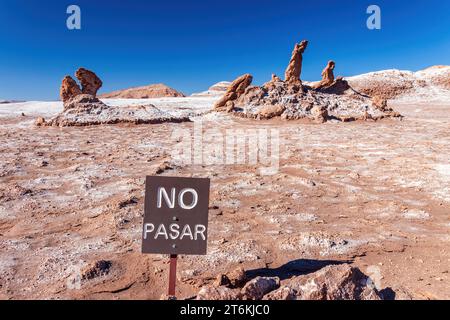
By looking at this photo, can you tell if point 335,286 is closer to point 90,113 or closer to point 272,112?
point 90,113

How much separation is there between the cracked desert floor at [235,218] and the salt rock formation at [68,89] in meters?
8.28

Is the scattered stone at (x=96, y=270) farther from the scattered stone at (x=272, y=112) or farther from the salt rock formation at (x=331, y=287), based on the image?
the scattered stone at (x=272, y=112)

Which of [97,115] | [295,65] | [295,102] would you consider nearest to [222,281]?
[97,115]

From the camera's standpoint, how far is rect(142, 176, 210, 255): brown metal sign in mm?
3018

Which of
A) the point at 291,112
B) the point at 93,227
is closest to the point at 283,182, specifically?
the point at 93,227

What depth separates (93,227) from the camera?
474cm

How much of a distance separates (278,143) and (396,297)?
8861 mm

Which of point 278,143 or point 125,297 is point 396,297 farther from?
point 278,143

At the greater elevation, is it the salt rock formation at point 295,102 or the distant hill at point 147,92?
the distant hill at point 147,92

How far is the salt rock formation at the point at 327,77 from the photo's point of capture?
21750 millimetres

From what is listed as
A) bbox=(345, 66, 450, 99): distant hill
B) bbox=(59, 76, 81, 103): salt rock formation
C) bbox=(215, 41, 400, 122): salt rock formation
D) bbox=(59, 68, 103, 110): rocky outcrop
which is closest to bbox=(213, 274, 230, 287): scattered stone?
bbox=(215, 41, 400, 122): salt rock formation

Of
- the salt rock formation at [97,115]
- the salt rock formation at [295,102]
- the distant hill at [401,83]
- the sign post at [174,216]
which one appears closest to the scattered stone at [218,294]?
the sign post at [174,216]

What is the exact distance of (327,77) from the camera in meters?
21.9
